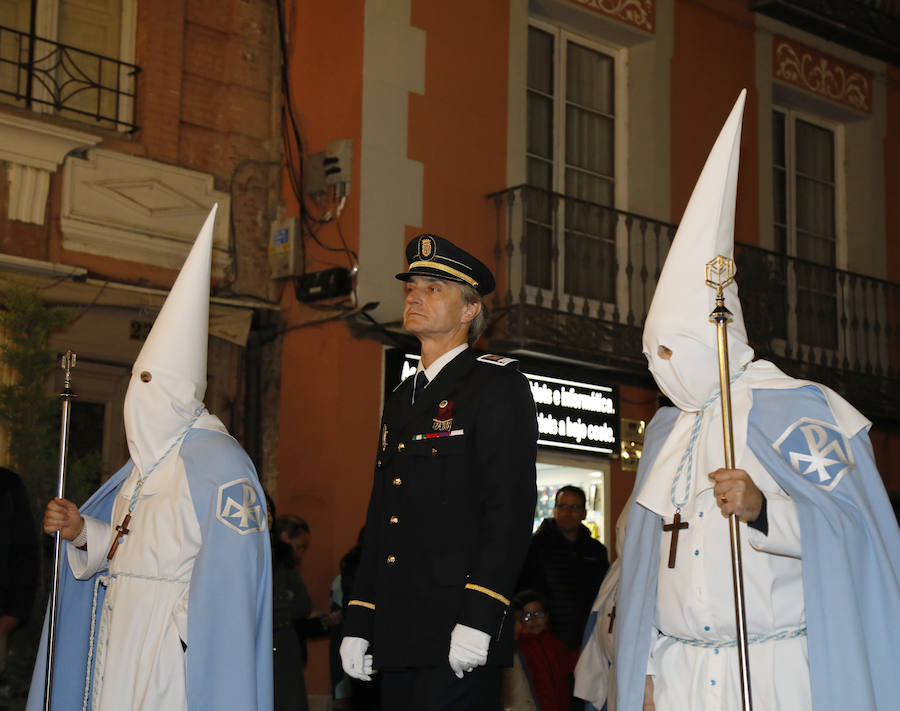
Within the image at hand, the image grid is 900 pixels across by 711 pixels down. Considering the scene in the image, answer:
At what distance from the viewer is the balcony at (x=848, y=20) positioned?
44.5 feet

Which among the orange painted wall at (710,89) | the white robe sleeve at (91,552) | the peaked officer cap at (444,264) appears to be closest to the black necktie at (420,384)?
the peaked officer cap at (444,264)

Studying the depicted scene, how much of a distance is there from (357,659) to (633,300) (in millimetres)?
7888

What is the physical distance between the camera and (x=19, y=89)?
9539 millimetres

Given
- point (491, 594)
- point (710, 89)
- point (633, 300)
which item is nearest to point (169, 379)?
point (491, 594)

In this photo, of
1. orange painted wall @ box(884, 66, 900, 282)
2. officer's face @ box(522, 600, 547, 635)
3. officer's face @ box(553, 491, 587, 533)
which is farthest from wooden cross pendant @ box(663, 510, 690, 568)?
orange painted wall @ box(884, 66, 900, 282)

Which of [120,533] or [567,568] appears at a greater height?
[120,533]

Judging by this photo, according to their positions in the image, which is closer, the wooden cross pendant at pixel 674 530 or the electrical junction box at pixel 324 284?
the wooden cross pendant at pixel 674 530

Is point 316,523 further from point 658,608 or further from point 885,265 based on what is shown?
point 885,265

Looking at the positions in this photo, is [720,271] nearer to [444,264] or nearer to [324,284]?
[444,264]

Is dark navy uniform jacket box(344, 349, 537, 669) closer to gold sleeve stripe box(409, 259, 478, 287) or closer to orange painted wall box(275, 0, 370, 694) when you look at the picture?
gold sleeve stripe box(409, 259, 478, 287)

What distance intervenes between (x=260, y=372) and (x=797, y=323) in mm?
5518

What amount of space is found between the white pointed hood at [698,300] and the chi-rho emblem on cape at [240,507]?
1540 millimetres

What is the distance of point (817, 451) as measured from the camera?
13.4 feet

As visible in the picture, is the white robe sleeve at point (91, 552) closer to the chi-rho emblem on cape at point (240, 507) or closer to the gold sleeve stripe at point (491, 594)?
the chi-rho emblem on cape at point (240, 507)
